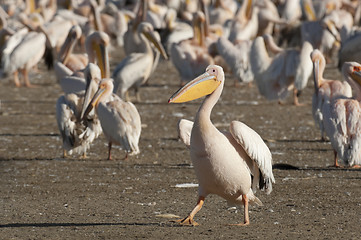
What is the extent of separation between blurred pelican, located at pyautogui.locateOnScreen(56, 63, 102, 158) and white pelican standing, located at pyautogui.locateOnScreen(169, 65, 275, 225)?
9.18 feet

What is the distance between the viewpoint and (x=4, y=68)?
47.8ft

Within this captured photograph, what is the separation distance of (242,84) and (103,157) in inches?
276

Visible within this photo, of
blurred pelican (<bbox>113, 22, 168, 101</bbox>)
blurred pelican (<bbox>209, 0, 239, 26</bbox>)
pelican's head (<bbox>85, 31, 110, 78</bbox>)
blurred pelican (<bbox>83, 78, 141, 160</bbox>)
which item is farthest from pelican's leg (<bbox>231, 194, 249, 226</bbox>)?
blurred pelican (<bbox>209, 0, 239, 26</bbox>)

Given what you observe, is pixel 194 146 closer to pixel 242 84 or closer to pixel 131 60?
pixel 131 60

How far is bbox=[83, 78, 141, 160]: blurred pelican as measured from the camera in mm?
7793

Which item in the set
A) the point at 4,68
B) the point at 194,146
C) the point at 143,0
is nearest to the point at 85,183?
the point at 194,146

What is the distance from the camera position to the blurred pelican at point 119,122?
779cm

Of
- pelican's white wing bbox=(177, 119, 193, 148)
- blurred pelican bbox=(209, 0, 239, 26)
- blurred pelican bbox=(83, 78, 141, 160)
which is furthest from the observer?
blurred pelican bbox=(209, 0, 239, 26)

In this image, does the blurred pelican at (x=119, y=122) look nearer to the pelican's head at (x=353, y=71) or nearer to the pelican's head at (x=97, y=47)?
the pelican's head at (x=353, y=71)

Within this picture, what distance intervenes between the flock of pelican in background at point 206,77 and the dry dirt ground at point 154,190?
0.70ft

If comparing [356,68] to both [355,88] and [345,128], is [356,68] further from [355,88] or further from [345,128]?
[345,128]

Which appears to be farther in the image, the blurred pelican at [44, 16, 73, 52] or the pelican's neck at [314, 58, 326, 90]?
the blurred pelican at [44, 16, 73, 52]

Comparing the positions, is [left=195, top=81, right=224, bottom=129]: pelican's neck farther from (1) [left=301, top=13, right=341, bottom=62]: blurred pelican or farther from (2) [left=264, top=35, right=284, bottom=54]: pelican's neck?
(1) [left=301, top=13, right=341, bottom=62]: blurred pelican

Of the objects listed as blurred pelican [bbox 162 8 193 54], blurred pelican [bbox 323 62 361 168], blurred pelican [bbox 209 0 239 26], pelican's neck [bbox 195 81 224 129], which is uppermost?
pelican's neck [bbox 195 81 224 129]
